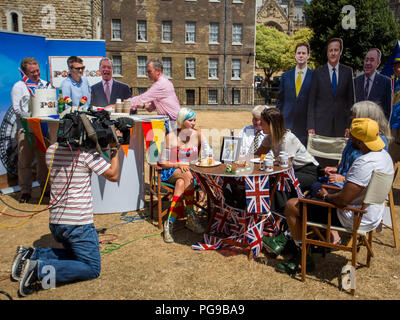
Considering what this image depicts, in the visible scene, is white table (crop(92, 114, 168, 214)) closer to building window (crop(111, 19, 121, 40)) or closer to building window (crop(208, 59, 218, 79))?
building window (crop(208, 59, 218, 79))

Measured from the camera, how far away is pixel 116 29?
96.7 feet

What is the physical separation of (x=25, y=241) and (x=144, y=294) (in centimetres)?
201

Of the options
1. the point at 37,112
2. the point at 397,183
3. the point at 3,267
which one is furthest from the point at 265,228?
the point at 397,183

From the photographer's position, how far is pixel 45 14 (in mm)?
17531

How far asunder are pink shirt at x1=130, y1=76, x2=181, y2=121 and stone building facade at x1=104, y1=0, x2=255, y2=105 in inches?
914

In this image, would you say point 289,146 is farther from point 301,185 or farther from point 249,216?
point 249,216

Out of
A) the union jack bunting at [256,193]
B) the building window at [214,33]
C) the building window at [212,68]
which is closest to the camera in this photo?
the union jack bunting at [256,193]

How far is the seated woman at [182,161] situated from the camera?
455cm

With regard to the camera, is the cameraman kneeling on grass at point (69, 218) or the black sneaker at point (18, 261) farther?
the black sneaker at point (18, 261)

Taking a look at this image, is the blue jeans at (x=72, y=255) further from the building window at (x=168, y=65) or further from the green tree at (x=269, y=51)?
the green tree at (x=269, y=51)

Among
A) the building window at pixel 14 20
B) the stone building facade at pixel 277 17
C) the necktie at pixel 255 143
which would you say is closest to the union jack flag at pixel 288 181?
the necktie at pixel 255 143

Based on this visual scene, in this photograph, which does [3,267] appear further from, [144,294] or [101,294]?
[144,294]

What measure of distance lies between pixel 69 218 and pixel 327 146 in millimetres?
3648

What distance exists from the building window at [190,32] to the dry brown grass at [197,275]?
27.5 metres
